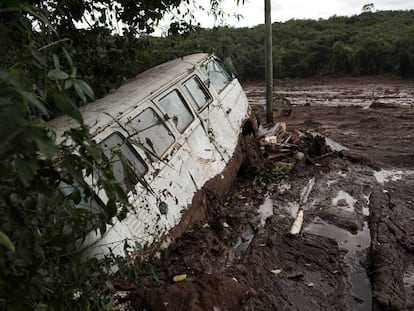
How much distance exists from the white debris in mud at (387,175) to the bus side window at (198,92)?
289 cm

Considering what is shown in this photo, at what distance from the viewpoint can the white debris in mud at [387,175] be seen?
21.4 feet

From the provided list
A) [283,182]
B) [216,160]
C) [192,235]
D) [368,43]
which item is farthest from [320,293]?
[368,43]

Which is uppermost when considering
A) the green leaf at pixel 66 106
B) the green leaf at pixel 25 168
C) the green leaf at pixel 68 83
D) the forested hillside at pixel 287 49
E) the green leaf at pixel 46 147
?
the green leaf at pixel 68 83

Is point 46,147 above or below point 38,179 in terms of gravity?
above

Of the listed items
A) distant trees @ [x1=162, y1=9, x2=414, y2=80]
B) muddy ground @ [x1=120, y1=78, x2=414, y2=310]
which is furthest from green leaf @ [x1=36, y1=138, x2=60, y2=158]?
distant trees @ [x1=162, y1=9, x2=414, y2=80]

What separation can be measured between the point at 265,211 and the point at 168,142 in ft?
5.29

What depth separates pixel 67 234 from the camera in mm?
1644

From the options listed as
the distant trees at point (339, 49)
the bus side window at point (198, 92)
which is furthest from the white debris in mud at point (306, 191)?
the distant trees at point (339, 49)

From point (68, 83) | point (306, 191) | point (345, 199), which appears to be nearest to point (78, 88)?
point (68, 83)

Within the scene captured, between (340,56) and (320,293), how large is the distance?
2528 cm

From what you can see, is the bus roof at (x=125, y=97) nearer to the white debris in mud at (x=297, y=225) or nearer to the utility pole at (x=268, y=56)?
the white debris in mud at (x=297, y=225)

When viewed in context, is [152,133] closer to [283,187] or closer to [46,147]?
[283,187]

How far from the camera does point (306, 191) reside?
591cm

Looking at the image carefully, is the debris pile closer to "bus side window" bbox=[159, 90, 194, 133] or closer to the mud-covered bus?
the mud-covered bus
